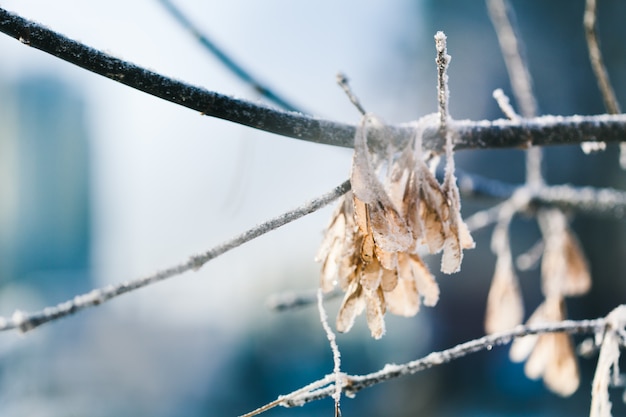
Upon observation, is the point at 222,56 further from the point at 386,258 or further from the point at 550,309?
the point at 550,309

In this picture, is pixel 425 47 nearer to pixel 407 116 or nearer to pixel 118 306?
pixel 407 116

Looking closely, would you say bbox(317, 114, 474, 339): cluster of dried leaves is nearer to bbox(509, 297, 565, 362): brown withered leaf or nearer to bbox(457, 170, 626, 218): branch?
bbox(509, 297, 565, 362): brown withered leaf

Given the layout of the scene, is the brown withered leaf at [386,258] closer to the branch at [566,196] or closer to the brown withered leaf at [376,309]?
the brown withered leaf at [376,309]

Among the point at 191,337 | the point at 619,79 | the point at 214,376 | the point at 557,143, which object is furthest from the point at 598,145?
the point at 191,337

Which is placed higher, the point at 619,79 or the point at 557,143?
the point at 619,79

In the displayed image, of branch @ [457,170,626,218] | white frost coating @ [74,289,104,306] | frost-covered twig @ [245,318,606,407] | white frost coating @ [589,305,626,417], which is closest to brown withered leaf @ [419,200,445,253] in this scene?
frost-covered twig @ [245,318,606,407]

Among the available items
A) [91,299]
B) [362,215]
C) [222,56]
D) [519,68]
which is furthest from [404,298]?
[519,68]

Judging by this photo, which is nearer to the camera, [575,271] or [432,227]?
[432,227]
